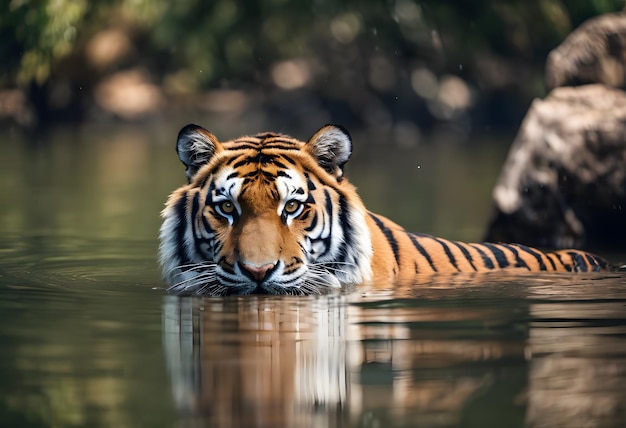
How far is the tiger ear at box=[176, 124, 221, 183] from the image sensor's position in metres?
5.89

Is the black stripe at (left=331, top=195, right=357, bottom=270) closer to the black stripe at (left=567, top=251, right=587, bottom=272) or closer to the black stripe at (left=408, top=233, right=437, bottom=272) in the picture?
the black stripe at (left=408, top=233, right=437, bottom=272)

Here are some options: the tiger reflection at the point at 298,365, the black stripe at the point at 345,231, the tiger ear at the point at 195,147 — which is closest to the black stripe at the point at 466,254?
the black stripe at the point at 345,231

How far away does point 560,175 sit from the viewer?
8758mm

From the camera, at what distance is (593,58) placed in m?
9.34

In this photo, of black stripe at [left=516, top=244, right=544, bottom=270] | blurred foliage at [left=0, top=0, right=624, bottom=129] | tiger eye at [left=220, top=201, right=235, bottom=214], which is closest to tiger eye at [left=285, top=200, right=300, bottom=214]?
tiger eye at [left=220, top=201, right=235, bottom=214]

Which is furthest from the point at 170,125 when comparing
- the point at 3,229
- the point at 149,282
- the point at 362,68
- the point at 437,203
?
the point at 149,282

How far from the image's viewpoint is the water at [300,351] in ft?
11.5

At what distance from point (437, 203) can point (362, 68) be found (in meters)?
13.4

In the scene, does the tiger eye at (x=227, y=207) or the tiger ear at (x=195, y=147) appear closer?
the tiger eye at (x=227, y=207)

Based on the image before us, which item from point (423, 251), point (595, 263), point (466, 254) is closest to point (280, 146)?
point (423, 251)

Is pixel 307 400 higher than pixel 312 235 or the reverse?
the reverse

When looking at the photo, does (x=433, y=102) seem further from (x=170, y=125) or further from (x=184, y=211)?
(x=184, y=211)

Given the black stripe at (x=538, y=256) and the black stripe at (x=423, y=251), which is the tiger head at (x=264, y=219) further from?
the black stripe at (x=538, y=256)

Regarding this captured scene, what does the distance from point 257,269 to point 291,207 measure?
473 millimetres
